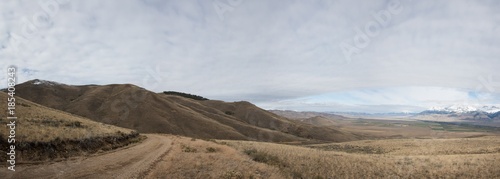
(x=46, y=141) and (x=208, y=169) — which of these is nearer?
(x=208, y=169)

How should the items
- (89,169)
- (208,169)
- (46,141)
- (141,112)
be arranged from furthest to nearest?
1. (141,112)
2. (46,141)
3. (208,169)
4. (89,169)

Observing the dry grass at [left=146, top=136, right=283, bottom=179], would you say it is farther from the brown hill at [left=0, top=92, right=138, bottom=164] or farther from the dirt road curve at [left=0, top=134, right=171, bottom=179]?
the brown hill at [left=0, top=92, right=138, bottom=164]

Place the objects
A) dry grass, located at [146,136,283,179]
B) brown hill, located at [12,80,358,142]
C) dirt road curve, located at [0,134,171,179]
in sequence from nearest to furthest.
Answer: dirt road curve, located at [0,134,171,179] < dry grass, located at [146,136,283,179] < brown hill, located at [12,80,358,142]

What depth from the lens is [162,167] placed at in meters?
17.9

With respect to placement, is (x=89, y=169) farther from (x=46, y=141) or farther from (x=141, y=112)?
(x=141, y=112)

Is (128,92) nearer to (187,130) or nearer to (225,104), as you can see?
(187,130)

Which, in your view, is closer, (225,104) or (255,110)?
(255,110)

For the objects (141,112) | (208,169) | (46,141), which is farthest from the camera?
(141,112)

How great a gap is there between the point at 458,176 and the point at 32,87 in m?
117

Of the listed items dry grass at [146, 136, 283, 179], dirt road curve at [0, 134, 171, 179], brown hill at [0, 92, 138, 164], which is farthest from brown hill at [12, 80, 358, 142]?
dry grass at [146, 136, 283, 179]

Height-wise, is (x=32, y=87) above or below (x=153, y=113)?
above

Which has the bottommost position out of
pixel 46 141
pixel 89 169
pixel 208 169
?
pixel 208 169

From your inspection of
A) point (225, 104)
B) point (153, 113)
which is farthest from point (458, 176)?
point (225, 104)

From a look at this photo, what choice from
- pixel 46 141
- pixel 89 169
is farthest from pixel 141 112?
pixel 89 169
